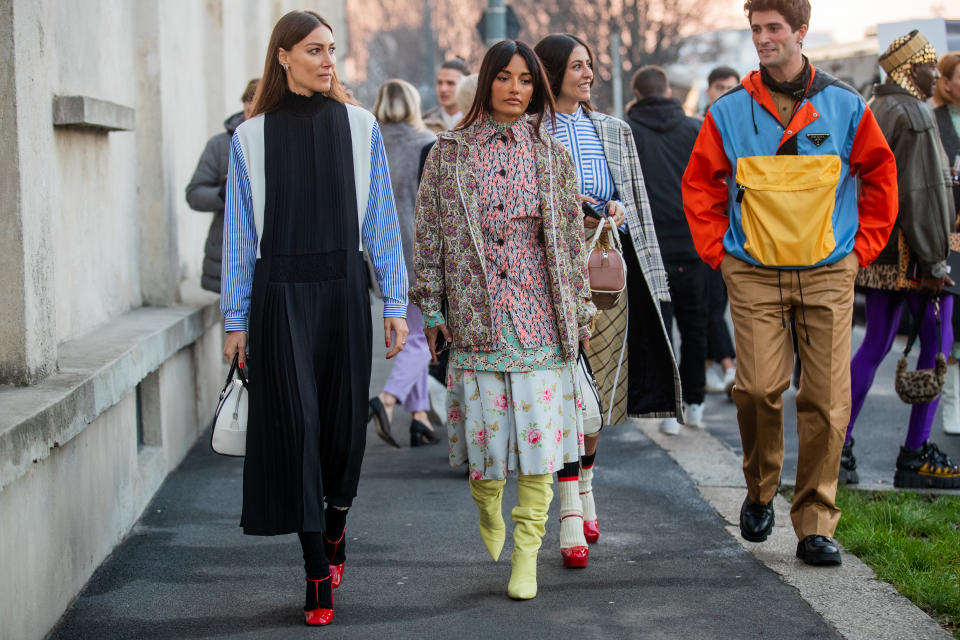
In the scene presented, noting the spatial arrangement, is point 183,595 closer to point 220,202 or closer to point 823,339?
point 823,339

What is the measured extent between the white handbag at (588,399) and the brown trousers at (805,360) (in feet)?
2.10

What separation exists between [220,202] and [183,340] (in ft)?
2.82

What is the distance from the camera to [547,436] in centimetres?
474

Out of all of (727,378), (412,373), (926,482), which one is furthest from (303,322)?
(727,378)

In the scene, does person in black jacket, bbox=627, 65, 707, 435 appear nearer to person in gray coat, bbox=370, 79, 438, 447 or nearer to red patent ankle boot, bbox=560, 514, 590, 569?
person in gray coat, bbox=370, 79, 438, 447

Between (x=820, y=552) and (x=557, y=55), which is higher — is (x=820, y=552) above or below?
below

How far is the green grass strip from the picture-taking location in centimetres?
474

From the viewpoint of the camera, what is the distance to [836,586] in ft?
16.1

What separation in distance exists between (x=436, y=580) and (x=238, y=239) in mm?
1517

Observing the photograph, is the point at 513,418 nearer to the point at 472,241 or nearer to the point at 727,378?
the point at 472,241

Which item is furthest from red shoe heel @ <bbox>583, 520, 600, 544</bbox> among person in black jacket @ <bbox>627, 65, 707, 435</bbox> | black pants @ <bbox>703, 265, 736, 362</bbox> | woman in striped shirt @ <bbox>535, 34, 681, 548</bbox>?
black pants @ <bbox>703, 265, 736, 362</bbox>

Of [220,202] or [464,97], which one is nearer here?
[464,97]

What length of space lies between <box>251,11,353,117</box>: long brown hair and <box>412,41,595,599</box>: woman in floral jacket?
57 centimetres

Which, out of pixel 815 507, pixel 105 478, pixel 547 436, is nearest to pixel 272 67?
pixel 547 436
